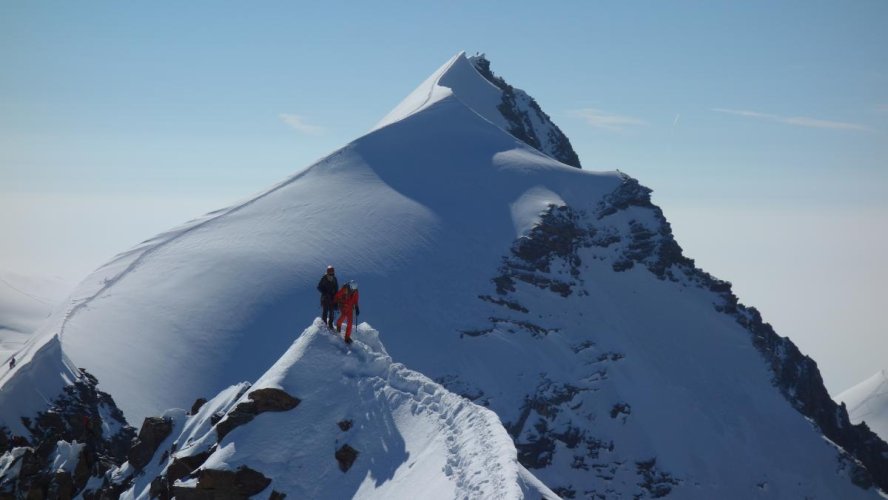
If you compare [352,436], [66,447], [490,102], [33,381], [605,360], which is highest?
[490,102]

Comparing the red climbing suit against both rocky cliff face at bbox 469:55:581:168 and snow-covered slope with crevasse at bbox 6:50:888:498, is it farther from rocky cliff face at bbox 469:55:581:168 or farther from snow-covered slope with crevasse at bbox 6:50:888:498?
rocky cliff face at bbox 469:55:581:168

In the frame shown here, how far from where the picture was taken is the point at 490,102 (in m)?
118

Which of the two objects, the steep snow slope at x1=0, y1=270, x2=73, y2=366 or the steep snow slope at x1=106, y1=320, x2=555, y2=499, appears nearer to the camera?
the steep snow slope at x1=106, y1=320, x2=555, y2=499

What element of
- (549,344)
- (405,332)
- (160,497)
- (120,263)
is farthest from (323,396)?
(120,263)

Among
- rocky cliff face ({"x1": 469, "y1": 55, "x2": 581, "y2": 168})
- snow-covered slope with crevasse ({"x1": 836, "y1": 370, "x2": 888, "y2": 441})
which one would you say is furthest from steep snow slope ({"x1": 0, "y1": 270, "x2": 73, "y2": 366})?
snow-covered slope with crevasse ({"x1": 836, "y1": 370, "x2": 888, "y2": 441})

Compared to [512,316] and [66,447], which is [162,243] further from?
[66,447]

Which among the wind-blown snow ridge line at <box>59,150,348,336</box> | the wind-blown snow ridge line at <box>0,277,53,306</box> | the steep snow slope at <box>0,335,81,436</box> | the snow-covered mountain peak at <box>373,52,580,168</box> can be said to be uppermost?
the snow-covered mountain peak at <box>373,52,580,168</box>

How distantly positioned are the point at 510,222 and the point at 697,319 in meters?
21.0

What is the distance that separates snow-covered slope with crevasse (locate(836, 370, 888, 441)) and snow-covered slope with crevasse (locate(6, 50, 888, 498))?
7769 cm

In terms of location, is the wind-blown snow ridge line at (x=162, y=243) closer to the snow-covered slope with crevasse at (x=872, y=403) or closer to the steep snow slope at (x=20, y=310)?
the steep snow slope at (x=20, y=310)

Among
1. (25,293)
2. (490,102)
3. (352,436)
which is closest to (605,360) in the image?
(490,102)

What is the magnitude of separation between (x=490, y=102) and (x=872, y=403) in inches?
4247

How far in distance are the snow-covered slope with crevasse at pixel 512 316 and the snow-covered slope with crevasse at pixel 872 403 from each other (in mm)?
77692

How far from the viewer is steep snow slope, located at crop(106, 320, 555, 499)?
21.6 meters
